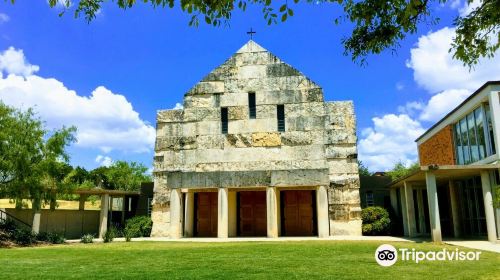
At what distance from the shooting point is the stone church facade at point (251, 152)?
24.8 m

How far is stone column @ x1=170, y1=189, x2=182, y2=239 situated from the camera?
24.6 metres

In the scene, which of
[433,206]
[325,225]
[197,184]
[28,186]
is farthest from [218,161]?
[433,206]

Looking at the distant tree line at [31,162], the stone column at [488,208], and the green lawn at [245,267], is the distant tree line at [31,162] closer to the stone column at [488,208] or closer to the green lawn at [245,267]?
the green lawn at [245,267]

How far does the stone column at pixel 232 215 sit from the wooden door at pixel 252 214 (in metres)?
0.85

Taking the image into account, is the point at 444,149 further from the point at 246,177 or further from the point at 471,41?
the point at 471,41

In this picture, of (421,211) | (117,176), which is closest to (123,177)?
(117,176)

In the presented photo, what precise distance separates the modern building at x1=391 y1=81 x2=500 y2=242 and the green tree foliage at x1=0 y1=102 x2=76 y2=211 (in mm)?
18568

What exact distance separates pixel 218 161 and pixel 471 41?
67.0ft

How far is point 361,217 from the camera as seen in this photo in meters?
25.0

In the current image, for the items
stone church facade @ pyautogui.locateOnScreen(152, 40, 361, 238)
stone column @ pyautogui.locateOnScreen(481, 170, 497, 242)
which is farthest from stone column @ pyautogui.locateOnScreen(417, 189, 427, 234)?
stone column @ pyautogui.locateOnScreen(481, 170, 497, 242)

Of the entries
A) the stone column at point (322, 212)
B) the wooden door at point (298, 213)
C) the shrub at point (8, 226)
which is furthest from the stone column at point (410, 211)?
the shrub at point (8, 226)

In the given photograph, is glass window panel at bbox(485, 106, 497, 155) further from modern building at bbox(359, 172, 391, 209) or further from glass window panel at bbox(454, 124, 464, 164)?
modern building at bbox(359, 172, 391, 209)

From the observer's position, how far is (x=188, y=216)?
25.4 m

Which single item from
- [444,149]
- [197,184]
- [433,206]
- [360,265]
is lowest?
[360,265]
